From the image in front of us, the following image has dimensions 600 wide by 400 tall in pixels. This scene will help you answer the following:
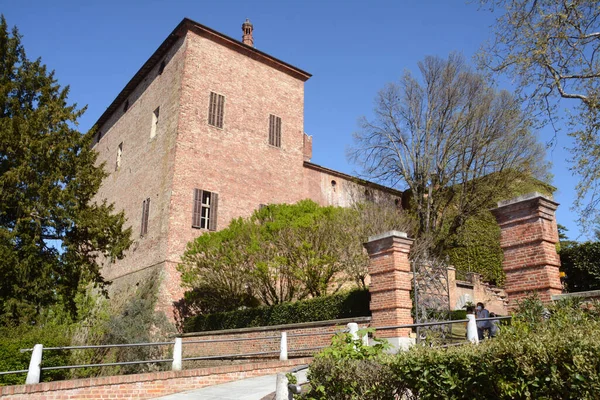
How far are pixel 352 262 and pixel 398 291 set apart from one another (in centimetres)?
587

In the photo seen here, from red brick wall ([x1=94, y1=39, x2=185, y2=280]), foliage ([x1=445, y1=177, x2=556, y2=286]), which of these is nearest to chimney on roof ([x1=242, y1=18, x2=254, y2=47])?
red brick wall ([x1=94, y1=39, x2=185, y2=280])

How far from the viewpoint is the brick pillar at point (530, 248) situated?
8344 millimetres

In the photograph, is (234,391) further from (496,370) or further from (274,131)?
(274,131)

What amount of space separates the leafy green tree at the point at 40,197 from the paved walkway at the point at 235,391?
680 centimetres

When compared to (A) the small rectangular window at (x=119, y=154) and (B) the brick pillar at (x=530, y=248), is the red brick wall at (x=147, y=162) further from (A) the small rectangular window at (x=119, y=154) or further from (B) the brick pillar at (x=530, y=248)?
(B) the brick pillar at (x=530, y=248)

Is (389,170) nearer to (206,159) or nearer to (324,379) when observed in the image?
(206,159)

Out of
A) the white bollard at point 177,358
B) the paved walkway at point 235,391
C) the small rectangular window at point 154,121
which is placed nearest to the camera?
the paved walkway at point 235,391

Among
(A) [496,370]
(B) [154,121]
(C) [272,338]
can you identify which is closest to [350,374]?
(A) [496,370]

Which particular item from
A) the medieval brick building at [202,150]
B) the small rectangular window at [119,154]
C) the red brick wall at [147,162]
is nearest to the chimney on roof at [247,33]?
the medieval brick building at [202,150]

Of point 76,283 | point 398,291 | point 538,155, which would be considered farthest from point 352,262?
point 538,155

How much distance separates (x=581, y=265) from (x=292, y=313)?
40.3 ft

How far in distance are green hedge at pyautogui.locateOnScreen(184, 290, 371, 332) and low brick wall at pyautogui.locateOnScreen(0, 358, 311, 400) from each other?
3.37 meters

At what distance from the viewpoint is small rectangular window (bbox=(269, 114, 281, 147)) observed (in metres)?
25.7

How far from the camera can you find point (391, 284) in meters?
10.9
